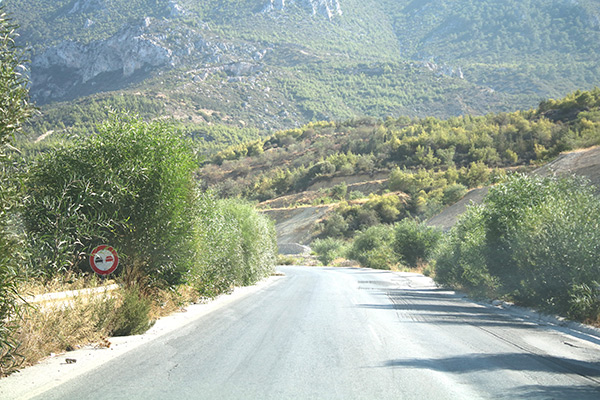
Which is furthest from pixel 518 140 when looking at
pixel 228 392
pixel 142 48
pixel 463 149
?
pixel 142 48

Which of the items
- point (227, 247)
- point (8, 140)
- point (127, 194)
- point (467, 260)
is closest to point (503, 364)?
point (8, 140)

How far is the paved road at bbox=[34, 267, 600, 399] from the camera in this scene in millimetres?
6578

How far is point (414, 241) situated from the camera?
50.2 m

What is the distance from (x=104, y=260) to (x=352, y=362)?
5740 millimetres

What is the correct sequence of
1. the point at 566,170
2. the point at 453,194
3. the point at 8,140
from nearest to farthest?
the point at 8,140, the point at 566,170, the point at 453,194

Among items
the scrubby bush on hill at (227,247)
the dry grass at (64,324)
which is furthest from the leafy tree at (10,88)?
the scrubby bush on hill at (227,247)

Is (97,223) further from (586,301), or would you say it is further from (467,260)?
Result: (467,260)

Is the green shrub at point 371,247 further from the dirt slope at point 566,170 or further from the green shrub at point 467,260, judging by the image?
the green shrub at point 467,260

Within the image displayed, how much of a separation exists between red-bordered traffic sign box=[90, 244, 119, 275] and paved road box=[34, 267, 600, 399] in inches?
73.5

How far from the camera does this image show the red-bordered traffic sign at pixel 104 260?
1112cm

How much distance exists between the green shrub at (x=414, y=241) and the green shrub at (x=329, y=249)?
2104 centimetres

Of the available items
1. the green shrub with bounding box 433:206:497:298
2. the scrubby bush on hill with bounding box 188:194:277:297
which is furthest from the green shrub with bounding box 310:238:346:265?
the green shrub with bounding box 433:206:497:298

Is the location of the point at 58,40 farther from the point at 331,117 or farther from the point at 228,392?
the point at 228,392

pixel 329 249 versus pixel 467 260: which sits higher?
pixel 467 260
